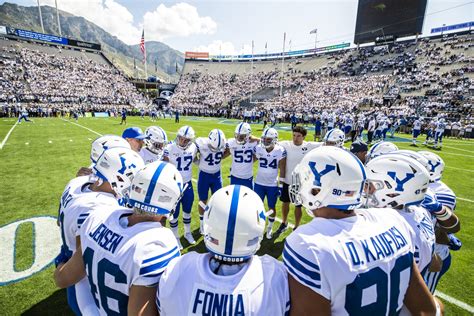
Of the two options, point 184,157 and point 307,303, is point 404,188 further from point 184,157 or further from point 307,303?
point 184,157

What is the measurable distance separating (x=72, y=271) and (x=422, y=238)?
284 cm

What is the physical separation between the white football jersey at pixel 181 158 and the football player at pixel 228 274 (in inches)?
166

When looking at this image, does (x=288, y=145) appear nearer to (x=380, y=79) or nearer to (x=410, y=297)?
(x=410, y=297)

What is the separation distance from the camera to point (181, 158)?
5891mm

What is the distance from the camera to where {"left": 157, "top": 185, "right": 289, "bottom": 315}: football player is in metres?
1.43

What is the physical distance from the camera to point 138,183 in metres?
2.12

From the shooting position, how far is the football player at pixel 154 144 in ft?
18.7

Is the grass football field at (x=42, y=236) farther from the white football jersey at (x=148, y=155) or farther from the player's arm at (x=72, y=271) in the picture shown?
the player's arm at (x=72, y=271)

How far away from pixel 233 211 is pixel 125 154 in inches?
73.6

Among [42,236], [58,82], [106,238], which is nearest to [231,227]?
[106,238]

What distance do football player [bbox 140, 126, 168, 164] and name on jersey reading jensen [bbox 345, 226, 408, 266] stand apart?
488 centimetres

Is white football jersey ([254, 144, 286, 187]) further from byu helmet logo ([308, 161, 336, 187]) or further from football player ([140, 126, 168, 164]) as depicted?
byu helmet logo ([308, 161, 336, 187])

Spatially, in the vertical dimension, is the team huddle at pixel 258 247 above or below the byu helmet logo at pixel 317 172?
below

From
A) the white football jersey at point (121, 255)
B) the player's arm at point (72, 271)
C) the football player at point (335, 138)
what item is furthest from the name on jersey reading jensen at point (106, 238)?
the football player at point (335, 138)
